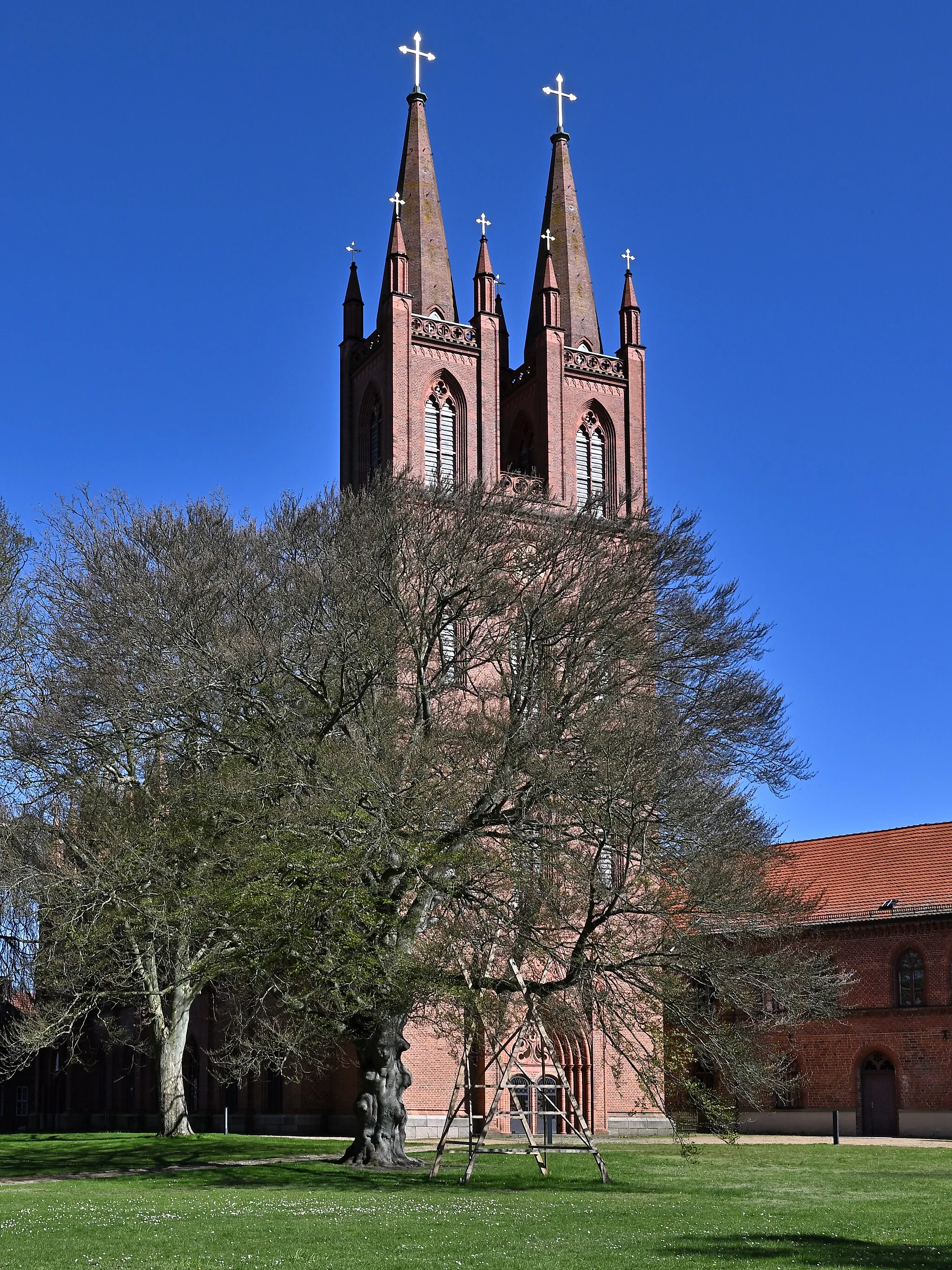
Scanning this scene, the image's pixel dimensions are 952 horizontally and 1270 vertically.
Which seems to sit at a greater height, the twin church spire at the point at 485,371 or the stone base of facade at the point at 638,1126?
the twin church spire at the point at 485,371

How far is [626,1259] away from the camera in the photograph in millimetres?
14188

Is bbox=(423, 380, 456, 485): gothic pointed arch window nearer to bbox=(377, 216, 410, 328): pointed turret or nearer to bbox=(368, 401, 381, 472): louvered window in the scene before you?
bbox=(368, 401, 381, 472): louvered window

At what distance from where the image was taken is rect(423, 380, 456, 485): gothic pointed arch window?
151ft

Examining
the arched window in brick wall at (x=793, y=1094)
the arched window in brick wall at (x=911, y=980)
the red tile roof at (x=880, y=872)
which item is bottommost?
the arched window in brick wall at (x=793, y=1094)

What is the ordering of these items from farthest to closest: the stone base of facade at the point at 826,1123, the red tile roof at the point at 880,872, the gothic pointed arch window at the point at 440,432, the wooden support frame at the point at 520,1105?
the gothic pointed arch window at the point at 440,432 < the red tile roof at the point at 880,872 < the stone base of facade at the point at 826,1123 < the wooden support frame at the point at 520,1105

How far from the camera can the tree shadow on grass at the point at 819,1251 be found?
1412cm

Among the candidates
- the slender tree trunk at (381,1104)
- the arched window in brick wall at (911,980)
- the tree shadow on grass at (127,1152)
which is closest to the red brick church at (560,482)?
the arched window in brick wall at (911,980)

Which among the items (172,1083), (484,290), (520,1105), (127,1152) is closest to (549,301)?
(484,290)

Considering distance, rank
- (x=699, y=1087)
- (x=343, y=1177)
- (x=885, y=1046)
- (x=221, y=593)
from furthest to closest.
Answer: (x=885, y=1046) < (x=221, y=593) < (x=343, y=1177) < (x=699, y=1087)

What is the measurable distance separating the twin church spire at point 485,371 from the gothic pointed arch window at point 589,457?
5cm

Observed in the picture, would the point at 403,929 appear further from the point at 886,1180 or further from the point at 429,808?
the point at 886,1180

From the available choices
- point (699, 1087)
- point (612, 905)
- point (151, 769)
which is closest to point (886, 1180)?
point (699, 1087)

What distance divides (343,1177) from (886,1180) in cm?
890

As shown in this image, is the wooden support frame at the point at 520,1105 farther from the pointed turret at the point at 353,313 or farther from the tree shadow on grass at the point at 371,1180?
the pointed turret at the point at 353,313
